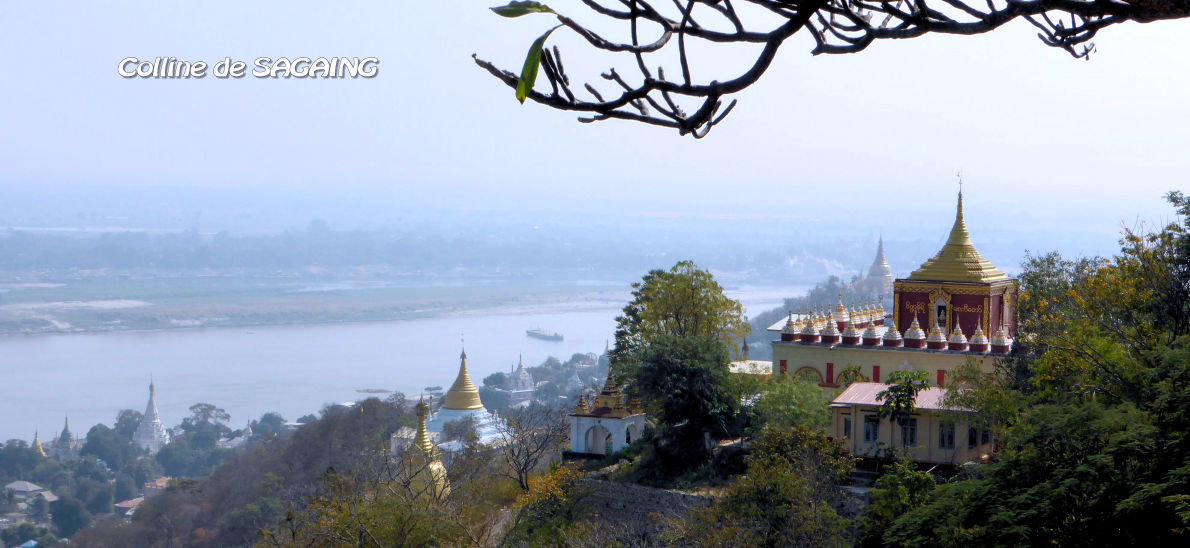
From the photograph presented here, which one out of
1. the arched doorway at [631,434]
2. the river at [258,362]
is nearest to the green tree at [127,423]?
the river at [258,362]

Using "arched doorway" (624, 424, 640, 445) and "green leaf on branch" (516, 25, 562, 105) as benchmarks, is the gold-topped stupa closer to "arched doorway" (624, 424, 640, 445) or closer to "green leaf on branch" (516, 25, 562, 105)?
"arched doorway" (624, 424, 640, 445)

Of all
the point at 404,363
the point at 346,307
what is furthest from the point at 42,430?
the point at 346,307

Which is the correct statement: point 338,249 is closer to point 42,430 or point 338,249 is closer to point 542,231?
point 542,231

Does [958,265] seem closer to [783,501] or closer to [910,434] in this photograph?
[910,434]

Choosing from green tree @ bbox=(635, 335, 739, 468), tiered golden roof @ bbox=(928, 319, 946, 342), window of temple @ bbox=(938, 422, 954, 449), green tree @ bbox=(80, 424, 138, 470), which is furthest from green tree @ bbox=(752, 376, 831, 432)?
green tree @ bbox=(80, 424, 138, 470)

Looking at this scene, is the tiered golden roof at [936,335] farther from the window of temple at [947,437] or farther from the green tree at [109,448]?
the green tree at [109,448]

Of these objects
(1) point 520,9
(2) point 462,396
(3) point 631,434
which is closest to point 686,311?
(3) point 631,434
